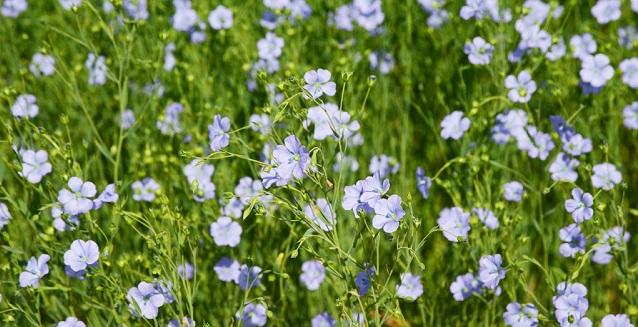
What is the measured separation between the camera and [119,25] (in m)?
3.41

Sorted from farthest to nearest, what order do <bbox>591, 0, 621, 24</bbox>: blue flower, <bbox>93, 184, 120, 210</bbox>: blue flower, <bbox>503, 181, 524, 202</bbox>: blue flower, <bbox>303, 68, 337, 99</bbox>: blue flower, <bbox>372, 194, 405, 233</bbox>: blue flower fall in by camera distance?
1. <bbox>591, 0, 621, 24</bbox>: blue flower
2. <bbox>503, 181, 524, 202</bbox>: blue flower
3. <bbox>93, 184, 120, 210</bbox>: blue flower
4. <bbox>303, 68, 337, 99</bbox>: blue flower
5. <bbox>372, 194, 405, 233</bbox>: blue flower

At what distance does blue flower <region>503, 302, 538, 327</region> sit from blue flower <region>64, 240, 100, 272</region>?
3.99 ft

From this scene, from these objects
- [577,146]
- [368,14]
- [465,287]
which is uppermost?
[368,14]

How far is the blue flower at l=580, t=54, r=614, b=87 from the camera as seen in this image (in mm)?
2941

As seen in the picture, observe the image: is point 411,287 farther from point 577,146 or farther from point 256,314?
point 577,146

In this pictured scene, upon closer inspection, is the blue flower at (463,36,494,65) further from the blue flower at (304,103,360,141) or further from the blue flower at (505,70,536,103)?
the blue flower at (304,103,360,141)

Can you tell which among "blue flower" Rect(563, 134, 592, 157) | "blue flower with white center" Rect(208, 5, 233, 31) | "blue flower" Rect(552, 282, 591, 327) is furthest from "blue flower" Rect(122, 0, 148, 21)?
"blue flower" Rect(552, 282, 591, 327)

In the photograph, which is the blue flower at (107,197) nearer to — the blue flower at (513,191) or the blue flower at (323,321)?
the blue flower at (323,321)

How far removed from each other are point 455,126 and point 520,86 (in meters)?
0.28

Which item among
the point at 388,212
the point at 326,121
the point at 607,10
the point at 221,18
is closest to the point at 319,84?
the point at 326,121

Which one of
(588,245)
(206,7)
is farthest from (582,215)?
(206,7)

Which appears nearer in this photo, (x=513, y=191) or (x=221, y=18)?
(x=513, y=191)

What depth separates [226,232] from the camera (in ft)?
8.61

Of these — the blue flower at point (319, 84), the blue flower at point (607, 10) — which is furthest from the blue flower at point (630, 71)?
the blue flower at point (319, 84)
